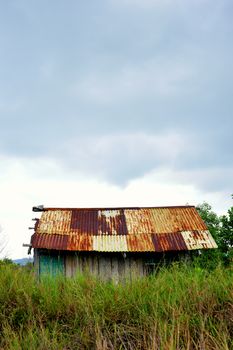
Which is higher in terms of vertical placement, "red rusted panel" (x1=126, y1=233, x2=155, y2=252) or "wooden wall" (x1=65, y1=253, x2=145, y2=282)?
"red rusted panel" (x1=126, y1=233, x2=155, y2=252)

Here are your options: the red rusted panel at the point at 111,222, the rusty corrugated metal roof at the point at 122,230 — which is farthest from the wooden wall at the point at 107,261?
the red rusted panel at the point at 111,222

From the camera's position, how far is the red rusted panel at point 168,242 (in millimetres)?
13012

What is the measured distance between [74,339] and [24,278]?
1747 mm

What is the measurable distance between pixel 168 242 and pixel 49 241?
4259mm

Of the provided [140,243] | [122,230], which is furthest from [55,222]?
[140,243]

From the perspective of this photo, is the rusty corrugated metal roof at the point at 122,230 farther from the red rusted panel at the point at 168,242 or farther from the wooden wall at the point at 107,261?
the wooden wall at the point at 107,261

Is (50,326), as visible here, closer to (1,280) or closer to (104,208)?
(1,280)

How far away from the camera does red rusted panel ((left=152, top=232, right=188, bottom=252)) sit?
13.0 metres

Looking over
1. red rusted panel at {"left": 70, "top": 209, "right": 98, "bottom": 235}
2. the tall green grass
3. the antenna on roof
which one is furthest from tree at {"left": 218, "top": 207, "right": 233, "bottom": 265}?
the tall green grass

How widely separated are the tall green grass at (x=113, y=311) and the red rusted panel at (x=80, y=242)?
8.14 metres

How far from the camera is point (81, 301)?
3.86m

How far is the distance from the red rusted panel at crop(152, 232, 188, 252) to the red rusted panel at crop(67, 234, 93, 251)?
7.59 ft

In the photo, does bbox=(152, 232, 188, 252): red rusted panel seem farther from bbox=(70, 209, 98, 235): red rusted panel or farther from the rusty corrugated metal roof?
bbox=(70, 209, 98, 235): red rusted panel

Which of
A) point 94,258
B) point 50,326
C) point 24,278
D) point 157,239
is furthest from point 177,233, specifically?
point 50,326
